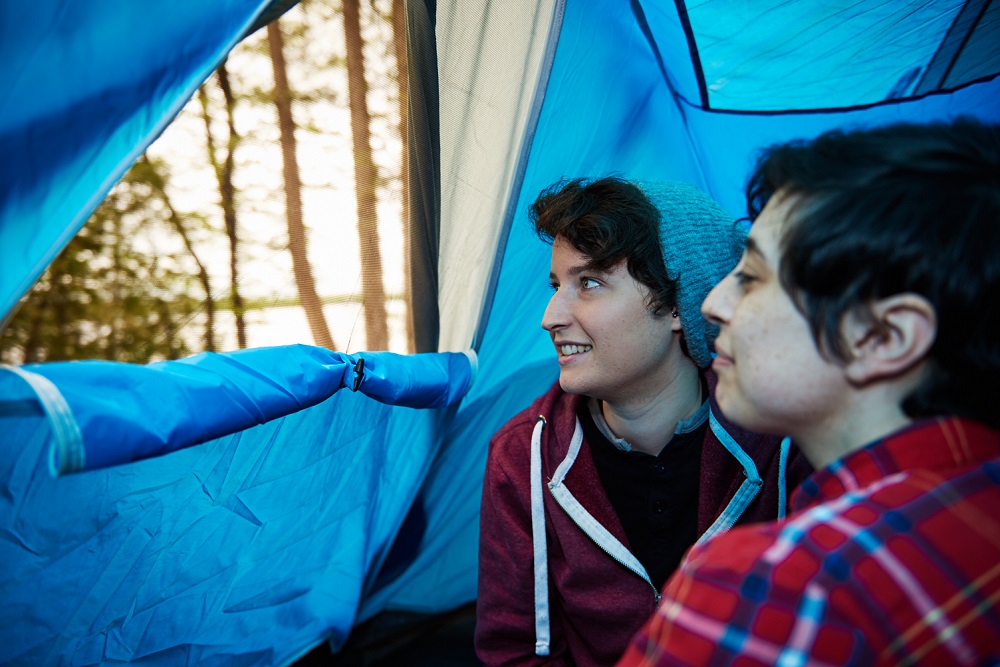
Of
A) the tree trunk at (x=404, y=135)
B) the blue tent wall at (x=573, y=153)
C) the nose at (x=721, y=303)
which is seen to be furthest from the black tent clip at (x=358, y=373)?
the nose at (x=721, y=303)

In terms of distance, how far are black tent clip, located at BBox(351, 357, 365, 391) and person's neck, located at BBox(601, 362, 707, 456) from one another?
1.67 feet

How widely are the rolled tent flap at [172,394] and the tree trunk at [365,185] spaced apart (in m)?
0.11

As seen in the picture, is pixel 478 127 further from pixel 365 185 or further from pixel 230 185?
pixel 230 185

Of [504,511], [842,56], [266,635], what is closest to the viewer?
[504,511]

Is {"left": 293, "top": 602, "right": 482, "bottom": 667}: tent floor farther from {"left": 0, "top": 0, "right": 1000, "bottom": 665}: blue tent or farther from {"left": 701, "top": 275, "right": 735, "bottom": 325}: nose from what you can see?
{"left": 701, "top": 275, "right": 735, "bottom": 325}: nose

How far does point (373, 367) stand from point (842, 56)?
138 cm

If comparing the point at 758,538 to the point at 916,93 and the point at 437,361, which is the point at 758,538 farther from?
the point at 916,93

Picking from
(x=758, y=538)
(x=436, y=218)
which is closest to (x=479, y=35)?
(x=436, y=218)

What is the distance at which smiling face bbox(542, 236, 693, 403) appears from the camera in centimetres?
149

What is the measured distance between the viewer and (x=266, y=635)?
5.32 feet

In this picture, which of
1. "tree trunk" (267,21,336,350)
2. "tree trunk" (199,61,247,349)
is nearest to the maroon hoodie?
"tree trunk" (267,21,336,350)

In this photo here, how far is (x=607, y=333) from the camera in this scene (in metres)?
1.50

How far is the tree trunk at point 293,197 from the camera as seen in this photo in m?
1.21

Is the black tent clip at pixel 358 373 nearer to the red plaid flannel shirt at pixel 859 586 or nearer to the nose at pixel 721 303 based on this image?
the nose at pixel 721 303
